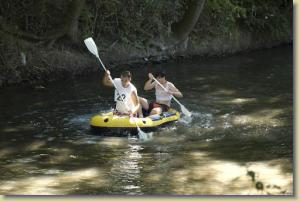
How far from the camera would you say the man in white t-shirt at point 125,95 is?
9.81 meters

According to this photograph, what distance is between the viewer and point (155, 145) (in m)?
8.95

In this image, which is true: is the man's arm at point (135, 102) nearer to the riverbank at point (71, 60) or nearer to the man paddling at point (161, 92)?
the man paddling at point (161, 92)

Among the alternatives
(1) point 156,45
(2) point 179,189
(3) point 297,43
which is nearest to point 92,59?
(1) point 156,45

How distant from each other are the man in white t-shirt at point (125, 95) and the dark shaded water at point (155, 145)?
0.61 metres

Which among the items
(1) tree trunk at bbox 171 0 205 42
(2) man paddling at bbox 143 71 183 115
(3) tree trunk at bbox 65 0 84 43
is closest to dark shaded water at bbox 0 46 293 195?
(2) man paddling at bbox 143 71 183 115

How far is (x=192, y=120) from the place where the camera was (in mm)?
10633

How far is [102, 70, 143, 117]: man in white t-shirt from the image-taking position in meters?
9.81

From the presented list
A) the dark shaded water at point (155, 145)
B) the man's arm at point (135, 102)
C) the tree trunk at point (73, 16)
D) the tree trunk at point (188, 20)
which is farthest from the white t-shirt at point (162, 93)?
the tree trunk at point (188, 20)

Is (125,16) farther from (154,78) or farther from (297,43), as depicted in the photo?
(297,43)

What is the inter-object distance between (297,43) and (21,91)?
10070 millimetres

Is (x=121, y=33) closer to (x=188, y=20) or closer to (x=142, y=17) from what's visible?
(x=142, y=17)

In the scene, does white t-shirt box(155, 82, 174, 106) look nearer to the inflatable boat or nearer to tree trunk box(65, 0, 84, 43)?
the inflatable boat

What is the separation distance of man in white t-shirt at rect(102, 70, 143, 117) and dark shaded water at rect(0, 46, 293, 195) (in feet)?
2.01

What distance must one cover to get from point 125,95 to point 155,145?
126cm
